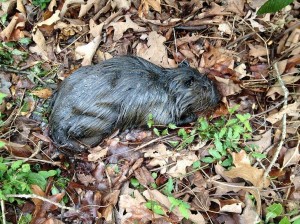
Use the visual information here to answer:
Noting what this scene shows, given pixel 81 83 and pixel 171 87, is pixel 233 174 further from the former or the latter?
pixel 81 83

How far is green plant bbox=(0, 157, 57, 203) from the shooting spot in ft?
12.0

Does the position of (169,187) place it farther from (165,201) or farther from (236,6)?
(236,6)

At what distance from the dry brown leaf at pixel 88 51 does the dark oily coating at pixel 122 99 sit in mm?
476

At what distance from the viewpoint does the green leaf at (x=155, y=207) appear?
3615 mm

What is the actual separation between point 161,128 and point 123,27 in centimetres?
142

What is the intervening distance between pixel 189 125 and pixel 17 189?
1988 mm

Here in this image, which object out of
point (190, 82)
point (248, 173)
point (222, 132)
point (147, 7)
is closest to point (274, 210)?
point (248, 173)

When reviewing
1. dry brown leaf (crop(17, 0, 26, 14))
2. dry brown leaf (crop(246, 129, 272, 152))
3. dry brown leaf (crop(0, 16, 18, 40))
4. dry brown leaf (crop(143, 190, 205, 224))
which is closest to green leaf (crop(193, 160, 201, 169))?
dry brown leaf (crop(143, 190, 205, 224))

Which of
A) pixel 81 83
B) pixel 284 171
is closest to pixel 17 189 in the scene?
pixel 81 83

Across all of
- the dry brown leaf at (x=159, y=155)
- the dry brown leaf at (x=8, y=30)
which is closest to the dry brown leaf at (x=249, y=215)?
the dry brown leaf at (x=159, y=155)

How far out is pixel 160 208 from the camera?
3.63 metres

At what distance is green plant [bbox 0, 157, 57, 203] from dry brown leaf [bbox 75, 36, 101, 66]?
149 centimetres

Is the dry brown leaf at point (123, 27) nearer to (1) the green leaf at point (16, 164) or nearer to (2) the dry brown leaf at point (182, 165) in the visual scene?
(2) the dry brown leaf at point (182, 165)

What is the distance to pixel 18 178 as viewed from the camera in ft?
12.2
